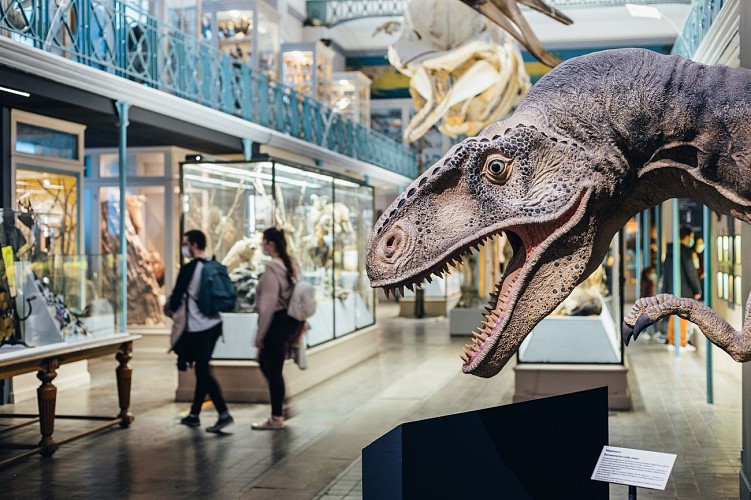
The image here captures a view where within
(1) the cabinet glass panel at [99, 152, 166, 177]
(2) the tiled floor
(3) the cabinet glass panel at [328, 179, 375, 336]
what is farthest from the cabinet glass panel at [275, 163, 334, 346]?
(1) the cabinet glass panel at [99, 152, 166, 177]

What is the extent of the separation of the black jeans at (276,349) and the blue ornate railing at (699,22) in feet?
14.5

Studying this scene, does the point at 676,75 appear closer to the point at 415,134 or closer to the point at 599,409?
the point at 599,409

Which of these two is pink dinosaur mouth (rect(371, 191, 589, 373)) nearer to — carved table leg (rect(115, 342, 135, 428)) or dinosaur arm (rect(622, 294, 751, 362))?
dinosaur arm (rect(622, 294, 751, 362))

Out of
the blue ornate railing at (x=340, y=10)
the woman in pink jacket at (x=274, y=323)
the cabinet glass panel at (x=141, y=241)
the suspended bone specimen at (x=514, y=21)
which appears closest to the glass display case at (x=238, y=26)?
the cabinet glass panel at (x=141, y=241)

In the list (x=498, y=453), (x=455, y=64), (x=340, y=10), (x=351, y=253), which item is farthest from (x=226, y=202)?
(x=340, y=10)

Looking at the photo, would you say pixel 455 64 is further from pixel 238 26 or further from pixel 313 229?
pixel 238 26

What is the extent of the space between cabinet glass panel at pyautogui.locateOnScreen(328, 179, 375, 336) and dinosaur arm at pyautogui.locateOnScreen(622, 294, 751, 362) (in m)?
9.62

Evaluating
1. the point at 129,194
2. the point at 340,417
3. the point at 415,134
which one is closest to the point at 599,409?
the point at 340,417

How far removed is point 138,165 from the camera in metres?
14.8

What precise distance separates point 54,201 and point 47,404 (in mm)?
4258

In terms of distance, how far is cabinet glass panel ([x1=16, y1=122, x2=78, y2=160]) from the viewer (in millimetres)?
10492

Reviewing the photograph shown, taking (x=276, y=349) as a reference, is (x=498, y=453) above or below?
above

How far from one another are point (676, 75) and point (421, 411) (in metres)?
7.29

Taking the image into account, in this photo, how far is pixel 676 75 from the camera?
2408 millimetres
